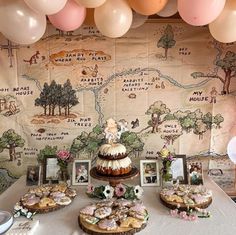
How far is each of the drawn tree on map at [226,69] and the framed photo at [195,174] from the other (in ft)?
1.83

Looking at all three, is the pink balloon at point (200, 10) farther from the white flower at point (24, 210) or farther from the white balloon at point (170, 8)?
the white flower at point (24, 210)

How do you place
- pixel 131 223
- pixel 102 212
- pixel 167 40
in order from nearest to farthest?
1. pixel 131 223
2. pixel 102 212
3. pixel 167 40

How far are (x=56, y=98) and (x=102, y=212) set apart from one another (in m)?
0.92

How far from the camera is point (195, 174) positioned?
2.07 metres

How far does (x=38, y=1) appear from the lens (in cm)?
137

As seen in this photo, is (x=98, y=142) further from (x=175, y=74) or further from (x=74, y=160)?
(x=175, y=74)

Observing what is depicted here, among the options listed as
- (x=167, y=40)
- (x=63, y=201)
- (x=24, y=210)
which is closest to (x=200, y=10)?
(x=167, y=40)

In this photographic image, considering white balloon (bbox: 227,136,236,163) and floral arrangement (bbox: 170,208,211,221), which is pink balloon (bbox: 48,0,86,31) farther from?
white balloon (bbox: 227,136,236,163)

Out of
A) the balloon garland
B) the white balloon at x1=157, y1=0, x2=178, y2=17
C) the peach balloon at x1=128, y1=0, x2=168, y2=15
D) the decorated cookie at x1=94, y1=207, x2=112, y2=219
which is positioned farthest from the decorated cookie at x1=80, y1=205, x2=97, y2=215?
the white balloon at x1=157, y1=0, x2=178, y2=17

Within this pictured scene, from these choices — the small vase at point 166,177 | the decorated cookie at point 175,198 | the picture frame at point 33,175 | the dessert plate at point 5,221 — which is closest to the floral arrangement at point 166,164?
the small vase at point 166,177

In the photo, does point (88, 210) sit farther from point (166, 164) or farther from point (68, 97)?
point (68, 97)

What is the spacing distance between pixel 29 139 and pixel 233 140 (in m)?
1.36

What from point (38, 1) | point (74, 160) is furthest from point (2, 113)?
point (38, 1)

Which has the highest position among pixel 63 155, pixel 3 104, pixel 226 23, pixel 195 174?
pixel 226 23
